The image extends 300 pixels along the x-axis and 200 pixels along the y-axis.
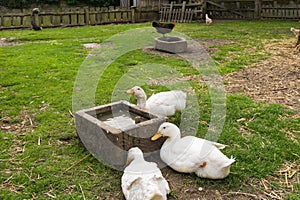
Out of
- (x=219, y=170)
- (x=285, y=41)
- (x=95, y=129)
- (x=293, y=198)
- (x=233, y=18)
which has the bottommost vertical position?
(x=293, y=198)

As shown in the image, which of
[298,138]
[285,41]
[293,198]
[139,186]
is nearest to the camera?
[139,186]

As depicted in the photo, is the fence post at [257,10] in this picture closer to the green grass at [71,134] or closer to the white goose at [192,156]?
the green grass at [71,134]

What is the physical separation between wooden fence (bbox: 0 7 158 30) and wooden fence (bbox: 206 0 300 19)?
330cm

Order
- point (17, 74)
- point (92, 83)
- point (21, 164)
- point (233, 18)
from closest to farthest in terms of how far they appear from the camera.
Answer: point (21, 164)
point (92, 83)
point (17, 74)
point (233, 18)

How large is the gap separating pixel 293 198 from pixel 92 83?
4.12 metres

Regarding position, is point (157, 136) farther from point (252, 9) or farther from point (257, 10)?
point (252, 9)

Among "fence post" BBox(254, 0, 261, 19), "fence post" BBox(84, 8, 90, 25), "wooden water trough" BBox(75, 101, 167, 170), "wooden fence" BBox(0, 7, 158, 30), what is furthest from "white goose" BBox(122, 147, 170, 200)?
"fence post" BBox(254, 0, 261, 19)

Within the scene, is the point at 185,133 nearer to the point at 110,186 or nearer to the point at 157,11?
the point at 110,186

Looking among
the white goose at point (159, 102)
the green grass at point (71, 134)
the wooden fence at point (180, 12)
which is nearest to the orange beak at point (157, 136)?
the green grass at point (71, 134)

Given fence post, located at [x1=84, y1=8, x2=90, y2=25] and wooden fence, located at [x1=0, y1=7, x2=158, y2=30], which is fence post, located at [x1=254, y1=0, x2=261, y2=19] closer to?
wooden fence, located at [x1=0, y1=7, x2=158, y2=30]

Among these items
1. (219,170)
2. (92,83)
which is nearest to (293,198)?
(219,170)

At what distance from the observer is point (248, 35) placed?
11352 millimetres

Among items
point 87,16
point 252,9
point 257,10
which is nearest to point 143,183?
point 87,16

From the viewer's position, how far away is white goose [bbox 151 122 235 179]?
2898 millimetres
